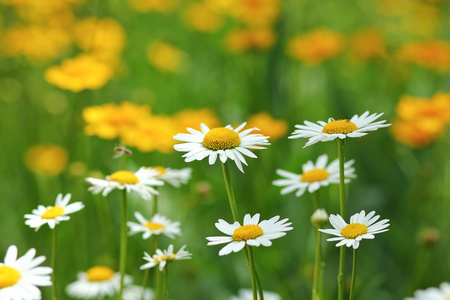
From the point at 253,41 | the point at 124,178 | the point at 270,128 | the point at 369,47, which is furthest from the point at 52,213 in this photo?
the point at 369,47

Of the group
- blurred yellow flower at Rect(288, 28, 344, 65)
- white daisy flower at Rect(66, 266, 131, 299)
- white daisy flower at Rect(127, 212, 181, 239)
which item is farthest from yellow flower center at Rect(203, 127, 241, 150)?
blurred yellow flower at Rect(288, 28, 344, 65)

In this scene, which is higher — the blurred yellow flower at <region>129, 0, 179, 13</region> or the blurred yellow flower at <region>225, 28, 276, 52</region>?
→ the blurred yellow flower at <region>129, 0, 179, 13</region>

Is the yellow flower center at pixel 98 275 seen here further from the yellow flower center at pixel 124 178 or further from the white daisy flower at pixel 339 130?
the white daisy flower at pixel 339 130

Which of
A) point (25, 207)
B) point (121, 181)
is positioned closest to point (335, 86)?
point (25, 207)

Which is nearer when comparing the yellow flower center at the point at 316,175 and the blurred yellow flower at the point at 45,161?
the yellow flower center at the point at 316,175

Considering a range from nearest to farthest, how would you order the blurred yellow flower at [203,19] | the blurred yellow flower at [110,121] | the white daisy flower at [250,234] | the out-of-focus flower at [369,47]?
the white daisy flower at [250,234] < the blurred yellow flower at [110,121] < the out-of-focus flower at [369,47] < the blurred yellow flower at [203,19]

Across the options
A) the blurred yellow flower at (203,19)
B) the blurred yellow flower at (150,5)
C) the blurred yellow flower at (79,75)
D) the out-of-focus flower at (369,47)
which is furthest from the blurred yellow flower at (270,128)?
the blurred yellow flower at (150,5)

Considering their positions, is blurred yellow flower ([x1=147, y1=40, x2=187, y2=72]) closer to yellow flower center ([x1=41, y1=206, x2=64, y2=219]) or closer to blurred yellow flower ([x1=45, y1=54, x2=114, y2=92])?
blurred yellow flower ([x1=45, y1=54, x2=114, y2=92])
